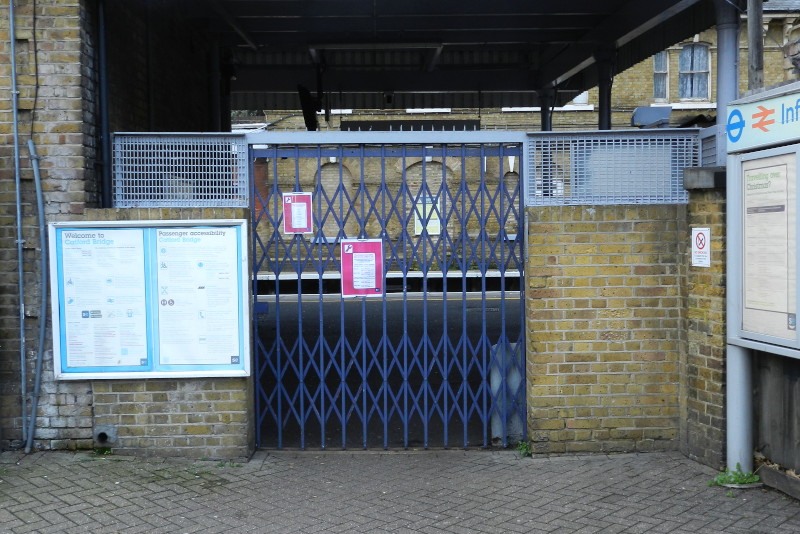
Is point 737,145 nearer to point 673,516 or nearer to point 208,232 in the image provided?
point 673,516

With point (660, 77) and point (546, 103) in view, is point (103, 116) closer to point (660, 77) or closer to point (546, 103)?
point (546, 103)

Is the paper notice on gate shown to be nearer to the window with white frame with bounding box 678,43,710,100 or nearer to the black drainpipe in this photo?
the black drainpipe

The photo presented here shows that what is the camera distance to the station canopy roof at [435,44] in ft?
28.9

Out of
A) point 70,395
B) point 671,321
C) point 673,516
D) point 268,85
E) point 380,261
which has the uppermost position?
point 268,85

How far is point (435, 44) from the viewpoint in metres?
10.3

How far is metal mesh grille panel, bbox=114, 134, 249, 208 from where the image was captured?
665 cm

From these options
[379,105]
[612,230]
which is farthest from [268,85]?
[612,230]

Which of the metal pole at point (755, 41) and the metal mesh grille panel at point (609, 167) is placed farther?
the metal mesh grille panel at point (609, 167)

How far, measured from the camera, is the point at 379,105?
1627 cm

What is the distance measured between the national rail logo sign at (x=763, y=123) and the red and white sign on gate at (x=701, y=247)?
688 mm

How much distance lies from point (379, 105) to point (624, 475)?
37.4 feet

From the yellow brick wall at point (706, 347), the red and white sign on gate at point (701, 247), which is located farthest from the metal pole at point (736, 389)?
the red and white sign on gate at point (701, 247)

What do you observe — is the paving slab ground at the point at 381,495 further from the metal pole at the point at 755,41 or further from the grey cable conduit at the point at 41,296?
the metal pole at the point at 755,41

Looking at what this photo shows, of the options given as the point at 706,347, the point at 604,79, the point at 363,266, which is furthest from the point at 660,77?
the point at 363,266
